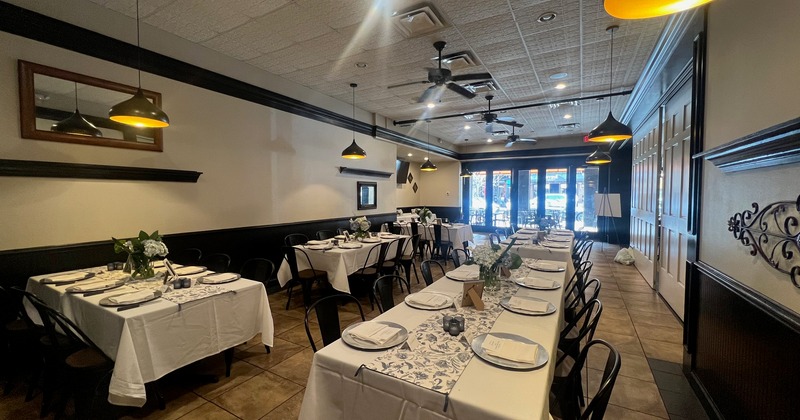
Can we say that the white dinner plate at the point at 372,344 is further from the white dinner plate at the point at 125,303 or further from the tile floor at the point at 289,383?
the white dinner plate at the point at 125,303

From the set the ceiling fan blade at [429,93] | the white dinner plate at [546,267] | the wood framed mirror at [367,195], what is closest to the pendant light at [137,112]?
the ceiling fan blade at [429,93]

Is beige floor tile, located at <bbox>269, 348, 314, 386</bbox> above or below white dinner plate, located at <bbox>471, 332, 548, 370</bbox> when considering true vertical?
below

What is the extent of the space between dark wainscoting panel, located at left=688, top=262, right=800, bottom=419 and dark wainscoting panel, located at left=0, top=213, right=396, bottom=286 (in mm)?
5044

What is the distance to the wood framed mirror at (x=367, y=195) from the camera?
7066 mm

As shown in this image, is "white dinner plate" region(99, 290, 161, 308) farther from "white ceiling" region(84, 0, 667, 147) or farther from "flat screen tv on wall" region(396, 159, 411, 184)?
"flat screen tv on wall" region(396, 159, 411, 184)

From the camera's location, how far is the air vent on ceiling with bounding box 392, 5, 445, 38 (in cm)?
314

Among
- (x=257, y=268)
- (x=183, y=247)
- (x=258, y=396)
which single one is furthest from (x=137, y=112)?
(x=258, y=396)

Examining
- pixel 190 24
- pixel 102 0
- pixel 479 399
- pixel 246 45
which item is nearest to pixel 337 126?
pixel 246 45

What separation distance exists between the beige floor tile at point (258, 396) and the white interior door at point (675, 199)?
4089mm

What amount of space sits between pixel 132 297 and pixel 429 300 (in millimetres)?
2014

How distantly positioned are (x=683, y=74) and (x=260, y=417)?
17.6ft

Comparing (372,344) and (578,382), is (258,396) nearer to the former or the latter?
(372,344)

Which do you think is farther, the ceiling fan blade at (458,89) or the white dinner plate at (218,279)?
the ceiling fan blade at (458,89)

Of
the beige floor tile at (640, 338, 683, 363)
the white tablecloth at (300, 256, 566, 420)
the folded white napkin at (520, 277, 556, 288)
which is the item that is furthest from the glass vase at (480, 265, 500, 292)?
the beige floor tile at (640, 338, 683, 363)
